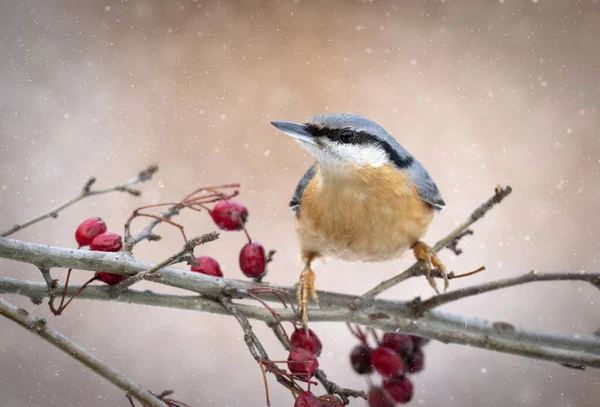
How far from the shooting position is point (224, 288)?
→ 0.77 metres

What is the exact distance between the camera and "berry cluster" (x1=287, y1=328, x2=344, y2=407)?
63cm

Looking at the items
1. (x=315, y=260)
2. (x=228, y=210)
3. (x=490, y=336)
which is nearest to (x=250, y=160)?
(x=315, y=260)

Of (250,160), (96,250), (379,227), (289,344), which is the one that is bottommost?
(289,344)

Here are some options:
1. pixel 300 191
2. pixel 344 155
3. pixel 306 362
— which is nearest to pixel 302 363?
pixel 306 362

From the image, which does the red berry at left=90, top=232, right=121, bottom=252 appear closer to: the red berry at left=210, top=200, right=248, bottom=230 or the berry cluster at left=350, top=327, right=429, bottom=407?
the red berry at left=210, top=200, right=248, bottom=230

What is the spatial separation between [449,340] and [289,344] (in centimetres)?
25

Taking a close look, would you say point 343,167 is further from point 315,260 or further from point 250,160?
point 250,160

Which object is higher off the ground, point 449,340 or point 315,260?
point 315,260

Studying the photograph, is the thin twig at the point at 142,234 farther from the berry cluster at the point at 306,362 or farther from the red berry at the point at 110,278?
the berry cluster at the point at 306,362

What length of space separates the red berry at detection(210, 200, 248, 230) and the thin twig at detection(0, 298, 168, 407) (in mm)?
307

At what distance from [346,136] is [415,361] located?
34 centimetres

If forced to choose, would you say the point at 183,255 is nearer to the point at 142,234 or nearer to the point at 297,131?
the point at 142,234

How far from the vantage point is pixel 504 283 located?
0.73 meters

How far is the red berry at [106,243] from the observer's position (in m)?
0.77
